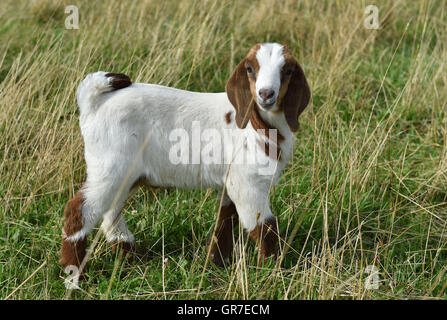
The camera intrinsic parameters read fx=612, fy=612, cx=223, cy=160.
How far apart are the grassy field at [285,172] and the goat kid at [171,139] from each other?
0.83ft

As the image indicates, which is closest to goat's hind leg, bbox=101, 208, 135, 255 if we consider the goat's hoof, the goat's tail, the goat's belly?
the goat's hoof

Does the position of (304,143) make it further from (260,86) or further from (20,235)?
(20,235)

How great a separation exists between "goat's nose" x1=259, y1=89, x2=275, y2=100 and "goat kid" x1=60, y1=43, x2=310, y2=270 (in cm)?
7

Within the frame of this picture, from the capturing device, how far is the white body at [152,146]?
330cm

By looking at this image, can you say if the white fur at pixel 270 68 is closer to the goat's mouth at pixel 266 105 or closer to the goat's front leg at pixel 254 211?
the goat's mouth at pixel 266 105

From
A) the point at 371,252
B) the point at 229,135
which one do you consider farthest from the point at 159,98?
the point at 371,252

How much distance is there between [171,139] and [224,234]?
729 millimetres

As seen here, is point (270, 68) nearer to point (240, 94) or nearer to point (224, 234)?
point (240, 94)

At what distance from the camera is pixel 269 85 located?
10.2 ft

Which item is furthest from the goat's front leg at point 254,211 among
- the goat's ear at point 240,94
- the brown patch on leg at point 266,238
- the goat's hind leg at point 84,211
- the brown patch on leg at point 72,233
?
the brown patch on leg at point 72,233

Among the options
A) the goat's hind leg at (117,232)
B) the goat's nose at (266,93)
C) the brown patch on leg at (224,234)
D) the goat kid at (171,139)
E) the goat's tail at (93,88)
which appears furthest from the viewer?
the brown patch on leg at (224,234)

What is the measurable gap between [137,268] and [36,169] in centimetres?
106

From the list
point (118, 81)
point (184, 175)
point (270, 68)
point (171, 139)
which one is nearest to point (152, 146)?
point (171, 139)

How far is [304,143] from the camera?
4812 millimetres
